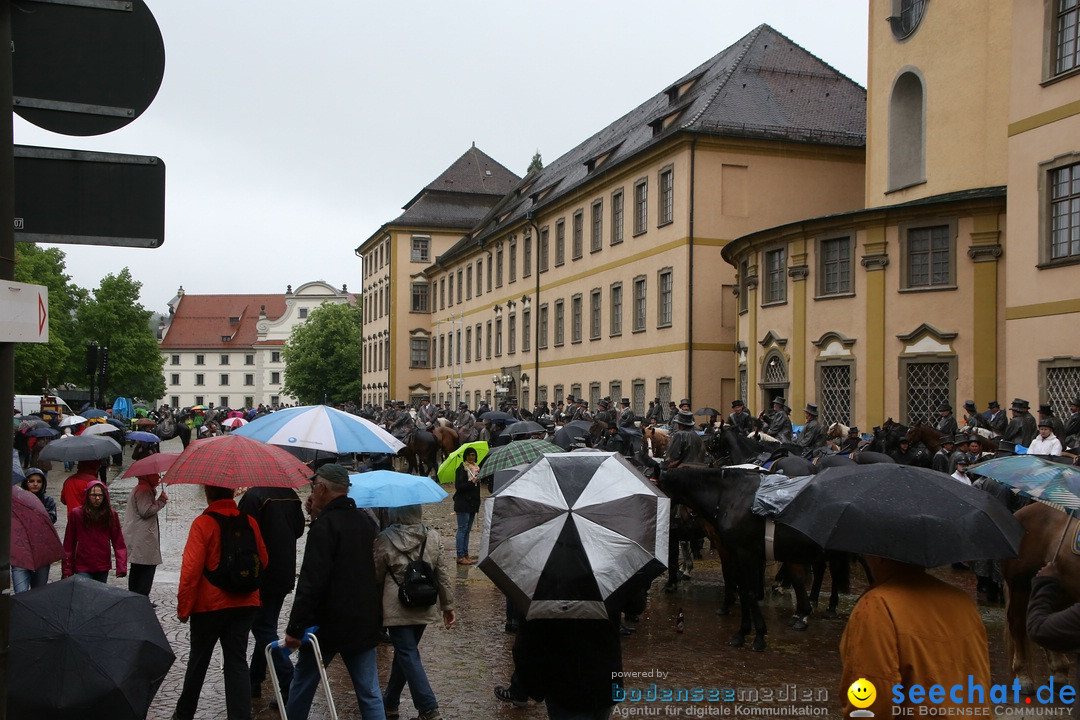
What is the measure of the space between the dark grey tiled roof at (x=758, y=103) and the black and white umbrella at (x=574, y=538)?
32.6m

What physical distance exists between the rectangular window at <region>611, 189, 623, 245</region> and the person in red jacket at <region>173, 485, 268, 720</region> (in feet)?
120

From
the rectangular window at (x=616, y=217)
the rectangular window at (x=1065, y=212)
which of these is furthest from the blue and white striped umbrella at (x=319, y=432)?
the rectangular window at (x=616, y=217)

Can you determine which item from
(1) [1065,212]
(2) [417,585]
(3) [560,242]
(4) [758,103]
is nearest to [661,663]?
(2) [417,585]

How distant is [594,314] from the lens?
4538cm

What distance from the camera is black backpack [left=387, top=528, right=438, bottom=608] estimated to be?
7.16 metres

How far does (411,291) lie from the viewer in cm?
7606

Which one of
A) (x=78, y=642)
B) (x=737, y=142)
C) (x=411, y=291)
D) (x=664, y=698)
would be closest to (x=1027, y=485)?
(x=664, y=698)

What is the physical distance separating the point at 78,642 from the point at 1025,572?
690 cm

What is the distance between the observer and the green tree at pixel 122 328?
76.6 metres

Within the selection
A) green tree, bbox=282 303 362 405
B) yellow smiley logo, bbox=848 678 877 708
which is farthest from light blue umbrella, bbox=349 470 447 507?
green tree, bbox=282 303 362 405

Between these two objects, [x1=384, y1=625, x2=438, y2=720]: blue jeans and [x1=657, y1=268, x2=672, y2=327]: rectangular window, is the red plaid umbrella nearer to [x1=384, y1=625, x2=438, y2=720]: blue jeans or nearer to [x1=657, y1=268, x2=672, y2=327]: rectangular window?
[x1=384, y1=625, x2=438, y2=720]: blue jeans

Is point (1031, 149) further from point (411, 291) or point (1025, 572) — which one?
point (411, 291)

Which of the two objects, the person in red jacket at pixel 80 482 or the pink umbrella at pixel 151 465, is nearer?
the pink umbrella at pixel 151 465

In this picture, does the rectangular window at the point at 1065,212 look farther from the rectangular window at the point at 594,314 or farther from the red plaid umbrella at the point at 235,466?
the rectangular window at the point at 594,314
